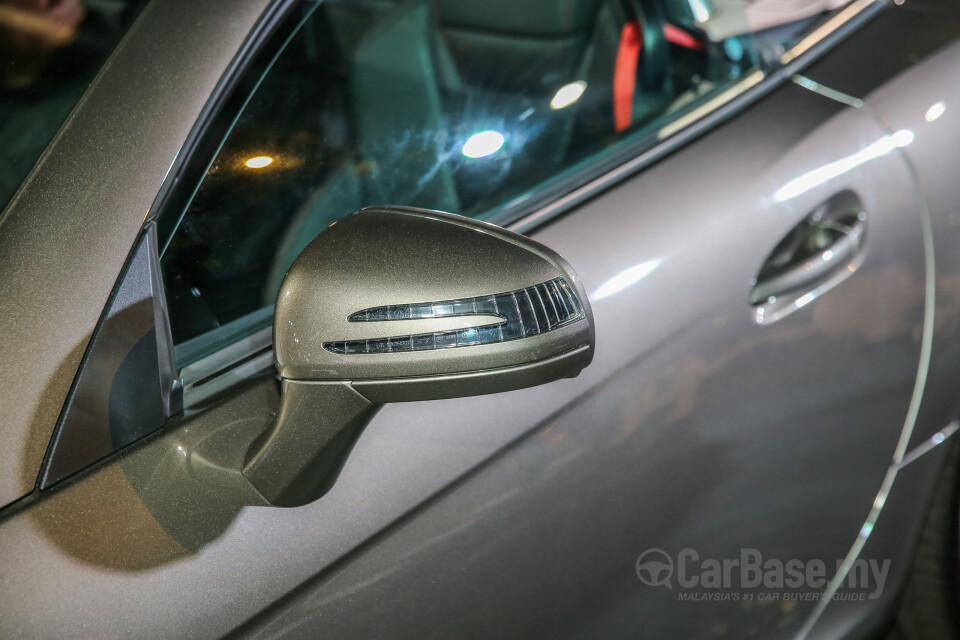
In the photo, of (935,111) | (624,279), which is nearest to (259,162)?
(624,279)

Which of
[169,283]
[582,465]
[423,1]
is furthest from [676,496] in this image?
[423,1]

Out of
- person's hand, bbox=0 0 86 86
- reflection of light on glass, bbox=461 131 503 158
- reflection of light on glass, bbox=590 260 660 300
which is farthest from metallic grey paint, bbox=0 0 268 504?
reflection of light on glass, bbox=590 260 660 300

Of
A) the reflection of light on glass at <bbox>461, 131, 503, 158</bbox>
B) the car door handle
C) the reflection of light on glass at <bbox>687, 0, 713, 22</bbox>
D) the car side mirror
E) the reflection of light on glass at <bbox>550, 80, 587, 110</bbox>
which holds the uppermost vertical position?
the reflection of light on glass at <bbox>687, 0, 713, 22</bbox>

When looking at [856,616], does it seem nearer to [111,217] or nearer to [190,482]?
[190,482]

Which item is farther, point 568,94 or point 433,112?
point 568,94

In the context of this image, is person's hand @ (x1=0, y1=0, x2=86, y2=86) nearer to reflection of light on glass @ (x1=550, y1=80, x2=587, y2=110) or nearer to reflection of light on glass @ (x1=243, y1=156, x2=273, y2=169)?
reflection of light on glass @ (x1=243, y1=156, x2=273, y2=169)

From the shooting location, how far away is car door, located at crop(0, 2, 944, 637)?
0.79m

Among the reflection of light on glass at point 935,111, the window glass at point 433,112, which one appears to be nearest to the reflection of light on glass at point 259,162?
the window glass at point 433,112

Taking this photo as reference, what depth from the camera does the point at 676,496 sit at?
1076 millimetres

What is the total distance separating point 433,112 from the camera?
3.91 ft

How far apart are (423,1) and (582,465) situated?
83cm

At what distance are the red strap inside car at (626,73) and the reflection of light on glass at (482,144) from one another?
21 centimetres

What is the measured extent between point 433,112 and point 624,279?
1.24 feet

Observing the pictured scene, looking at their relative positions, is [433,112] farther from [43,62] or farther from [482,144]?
[43,62]
